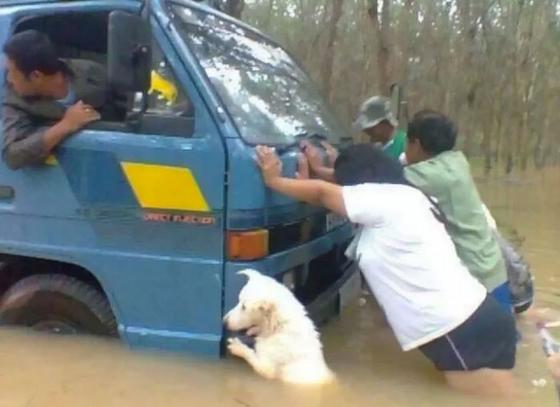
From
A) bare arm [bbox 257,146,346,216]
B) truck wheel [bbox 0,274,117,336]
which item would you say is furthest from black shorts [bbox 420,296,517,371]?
truck wheel [bbox 0,274,117,336]

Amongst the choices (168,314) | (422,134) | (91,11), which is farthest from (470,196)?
(91,11)

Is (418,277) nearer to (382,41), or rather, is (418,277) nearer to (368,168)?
(368,168)

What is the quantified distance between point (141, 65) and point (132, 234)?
856 millimetres

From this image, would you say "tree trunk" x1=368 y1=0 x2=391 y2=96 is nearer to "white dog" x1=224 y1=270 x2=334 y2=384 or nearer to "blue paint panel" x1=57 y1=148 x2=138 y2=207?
"blue paint panel" x1=57 y1=148 x2=138 y2=207

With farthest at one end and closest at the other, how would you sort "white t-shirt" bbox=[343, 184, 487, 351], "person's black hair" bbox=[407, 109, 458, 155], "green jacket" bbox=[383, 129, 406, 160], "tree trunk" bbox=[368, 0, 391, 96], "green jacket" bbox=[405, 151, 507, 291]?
"tree trunk" bbox=[368, 0, 391, 96] → "green jacket" bbox=[383, 129, 406, 160] → "person's black hair" bbox=[407, 109, 458, 155] → "green jacket" bbox=[405, 151, 507, 291] → "white t-shirt" bbox=[343, 184, 487, 351]

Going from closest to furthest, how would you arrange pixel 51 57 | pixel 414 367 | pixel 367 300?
pixel 51 57, pixel 414 367, pixel 367 300

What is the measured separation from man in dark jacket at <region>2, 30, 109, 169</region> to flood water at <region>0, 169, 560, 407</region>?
1.04 meters

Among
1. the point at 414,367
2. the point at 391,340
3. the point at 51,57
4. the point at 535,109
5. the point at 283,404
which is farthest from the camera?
the point at 535,109

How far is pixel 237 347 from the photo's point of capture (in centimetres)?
430

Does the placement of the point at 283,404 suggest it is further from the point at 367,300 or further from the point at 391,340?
the point at 367,300

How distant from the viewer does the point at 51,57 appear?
4.65m

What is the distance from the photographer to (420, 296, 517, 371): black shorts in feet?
14.6

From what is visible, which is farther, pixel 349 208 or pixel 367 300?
pixel 367 300

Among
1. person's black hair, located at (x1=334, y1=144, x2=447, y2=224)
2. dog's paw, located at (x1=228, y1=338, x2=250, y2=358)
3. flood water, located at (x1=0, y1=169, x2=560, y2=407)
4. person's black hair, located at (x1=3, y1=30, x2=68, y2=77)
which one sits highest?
person's black hair, located at (x1=3, y1=30, x2=68, y2=77)
